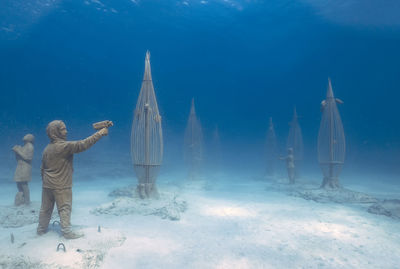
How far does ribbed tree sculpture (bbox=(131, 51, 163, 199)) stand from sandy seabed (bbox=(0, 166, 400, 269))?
0.88 meters

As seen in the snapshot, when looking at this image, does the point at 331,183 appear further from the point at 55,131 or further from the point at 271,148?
the point at 55,131

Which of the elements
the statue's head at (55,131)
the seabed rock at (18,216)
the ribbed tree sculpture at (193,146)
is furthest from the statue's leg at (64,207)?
the ribbed tree sculpture at (193,146)

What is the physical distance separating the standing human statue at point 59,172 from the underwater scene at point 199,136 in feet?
0.09

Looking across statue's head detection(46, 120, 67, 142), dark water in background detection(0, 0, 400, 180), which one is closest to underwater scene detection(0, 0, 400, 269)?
statue's head detection(46, 120, 67, 142)

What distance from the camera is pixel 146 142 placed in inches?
345

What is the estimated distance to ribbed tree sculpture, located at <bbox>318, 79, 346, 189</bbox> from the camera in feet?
35.7

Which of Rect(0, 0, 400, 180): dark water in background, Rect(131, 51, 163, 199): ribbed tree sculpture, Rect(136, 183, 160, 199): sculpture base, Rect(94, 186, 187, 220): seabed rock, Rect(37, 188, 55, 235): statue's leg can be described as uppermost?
Rect(0, 0, 400, 180): dark water in background

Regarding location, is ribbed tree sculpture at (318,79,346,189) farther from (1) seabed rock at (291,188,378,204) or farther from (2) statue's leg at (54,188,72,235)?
(2) statue's leg at (54,188,72,235)

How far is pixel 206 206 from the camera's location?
8.76 metres

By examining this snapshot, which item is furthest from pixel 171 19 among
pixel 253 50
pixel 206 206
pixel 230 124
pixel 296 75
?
pixel 230 124

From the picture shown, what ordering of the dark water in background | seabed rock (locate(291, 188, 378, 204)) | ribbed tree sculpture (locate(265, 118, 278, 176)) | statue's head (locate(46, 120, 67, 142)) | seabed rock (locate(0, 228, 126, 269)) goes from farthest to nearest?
the dark water in background < ribbed tree sculpture (locate(265, 118, 278, 176)) < seabed rock (locate(291, 188, 378, 204)) < statue's head (locate(46, 120, 67, 142)) < seabed rock (locate(0, 228, 126, 269))

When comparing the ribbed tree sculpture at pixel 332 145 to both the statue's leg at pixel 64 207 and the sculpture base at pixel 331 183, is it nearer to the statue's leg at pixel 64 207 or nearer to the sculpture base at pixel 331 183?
the sculpture base at pixel 331 183

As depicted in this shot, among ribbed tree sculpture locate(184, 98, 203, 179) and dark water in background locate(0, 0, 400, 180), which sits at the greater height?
dark water in background locate(0, 0, 400, 180)

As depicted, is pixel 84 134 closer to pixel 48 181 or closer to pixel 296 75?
pixel 48 181
